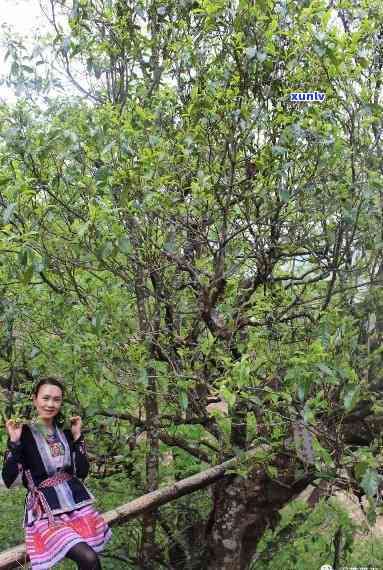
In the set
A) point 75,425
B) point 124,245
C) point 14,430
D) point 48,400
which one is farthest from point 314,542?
point 124,245

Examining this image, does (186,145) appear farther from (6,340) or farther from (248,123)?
(6,340)

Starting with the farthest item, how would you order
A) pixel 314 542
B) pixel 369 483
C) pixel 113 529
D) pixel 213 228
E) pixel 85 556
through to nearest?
pixel 113 529 < pixel 314 542 < pixel 213 228 < pixel 85 556 < pixel 369 483

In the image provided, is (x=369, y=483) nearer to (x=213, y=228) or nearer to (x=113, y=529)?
(x=213, y=228)

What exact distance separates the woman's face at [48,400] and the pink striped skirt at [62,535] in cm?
53

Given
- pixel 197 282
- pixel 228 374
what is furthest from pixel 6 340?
pixel 228 374

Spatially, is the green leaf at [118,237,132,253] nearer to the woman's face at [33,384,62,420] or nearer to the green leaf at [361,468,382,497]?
the woman's face at [33,384,62,420]

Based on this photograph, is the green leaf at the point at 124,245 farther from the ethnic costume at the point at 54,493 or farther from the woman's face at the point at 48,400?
the ethnic costume at the point at 54,493

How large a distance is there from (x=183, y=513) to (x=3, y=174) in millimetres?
2996

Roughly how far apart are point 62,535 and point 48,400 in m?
0.67

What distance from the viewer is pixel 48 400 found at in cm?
321

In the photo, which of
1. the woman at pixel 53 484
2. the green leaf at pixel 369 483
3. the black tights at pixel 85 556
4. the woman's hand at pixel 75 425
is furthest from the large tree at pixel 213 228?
the black tights at pixel 85 556

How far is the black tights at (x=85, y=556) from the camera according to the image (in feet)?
9.77

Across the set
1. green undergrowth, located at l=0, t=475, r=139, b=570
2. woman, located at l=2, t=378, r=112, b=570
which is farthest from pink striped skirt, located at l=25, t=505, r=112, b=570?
green undergrowth, located at l=0, t=475, r=139, b=570

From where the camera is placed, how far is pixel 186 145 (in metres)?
3.18
